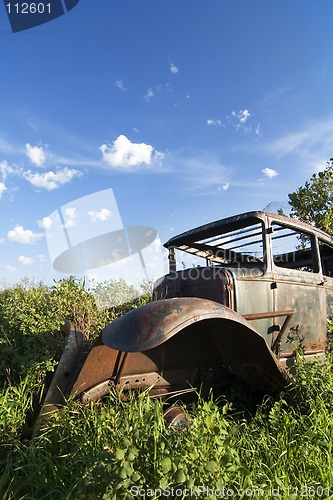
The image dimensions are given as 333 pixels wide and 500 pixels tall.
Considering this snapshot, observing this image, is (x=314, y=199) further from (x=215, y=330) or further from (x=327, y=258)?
Answer: (x=215, y=330)

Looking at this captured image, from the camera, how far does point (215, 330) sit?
3.01m

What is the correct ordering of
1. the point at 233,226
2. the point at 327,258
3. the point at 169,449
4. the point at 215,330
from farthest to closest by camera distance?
the point at 327,258 → the point at 233,226 → the point at 215,330 → the point at 169,449

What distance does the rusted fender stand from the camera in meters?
2.27

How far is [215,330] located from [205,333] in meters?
0.19

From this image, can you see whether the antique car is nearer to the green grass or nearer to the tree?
the green grass

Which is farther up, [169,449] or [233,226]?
[233,226]

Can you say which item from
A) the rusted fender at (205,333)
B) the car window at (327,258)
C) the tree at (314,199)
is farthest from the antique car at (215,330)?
the tree at (314,199)

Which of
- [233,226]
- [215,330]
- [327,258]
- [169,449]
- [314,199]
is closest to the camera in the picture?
[169,449]

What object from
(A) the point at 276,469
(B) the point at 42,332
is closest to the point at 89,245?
(B) the point at 42,332

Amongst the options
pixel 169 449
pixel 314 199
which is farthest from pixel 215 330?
pixel 314 199

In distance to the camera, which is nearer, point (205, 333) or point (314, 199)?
point (205, 333)

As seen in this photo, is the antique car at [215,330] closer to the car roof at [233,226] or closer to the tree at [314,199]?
the car roof at [233,226]

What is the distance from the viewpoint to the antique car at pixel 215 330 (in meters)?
2.47

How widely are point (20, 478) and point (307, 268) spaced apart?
4.37 meters
